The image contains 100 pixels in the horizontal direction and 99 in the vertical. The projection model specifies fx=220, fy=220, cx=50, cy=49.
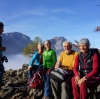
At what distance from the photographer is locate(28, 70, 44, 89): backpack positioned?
7391mm

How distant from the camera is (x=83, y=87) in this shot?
564 cm

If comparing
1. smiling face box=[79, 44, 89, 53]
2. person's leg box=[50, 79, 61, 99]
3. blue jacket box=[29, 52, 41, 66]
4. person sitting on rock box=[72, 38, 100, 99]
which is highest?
smiling face box=[79, 44, 89, 53]

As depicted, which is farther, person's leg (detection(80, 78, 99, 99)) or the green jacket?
the green jacket

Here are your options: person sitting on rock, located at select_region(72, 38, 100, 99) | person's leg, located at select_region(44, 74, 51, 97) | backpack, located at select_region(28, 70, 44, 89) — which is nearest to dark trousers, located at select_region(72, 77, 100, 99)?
person sitting on rock, located at select_region(72, 38, 100, 99)

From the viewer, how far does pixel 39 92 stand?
755 centimetres

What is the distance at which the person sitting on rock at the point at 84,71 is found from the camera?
5.66 metres

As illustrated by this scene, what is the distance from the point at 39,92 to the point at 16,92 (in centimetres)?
102

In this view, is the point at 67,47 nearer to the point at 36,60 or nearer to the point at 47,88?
the point at 47,88

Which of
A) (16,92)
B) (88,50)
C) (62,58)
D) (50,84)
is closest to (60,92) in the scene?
(50,84)

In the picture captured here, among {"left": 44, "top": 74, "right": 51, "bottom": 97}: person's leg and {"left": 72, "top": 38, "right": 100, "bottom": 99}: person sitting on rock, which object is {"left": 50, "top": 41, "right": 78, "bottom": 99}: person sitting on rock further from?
{"left": 72, "top": 38, "right": 100, "bottom": 99}: person sitting on rock

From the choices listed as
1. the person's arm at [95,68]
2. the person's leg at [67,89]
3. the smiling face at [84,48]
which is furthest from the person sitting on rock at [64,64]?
the person's arm at [95,68]

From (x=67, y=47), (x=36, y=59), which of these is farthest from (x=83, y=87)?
(x=36, y=59)

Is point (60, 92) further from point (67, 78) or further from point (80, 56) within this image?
point (80, 56)

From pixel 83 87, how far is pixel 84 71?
0.48 metres
